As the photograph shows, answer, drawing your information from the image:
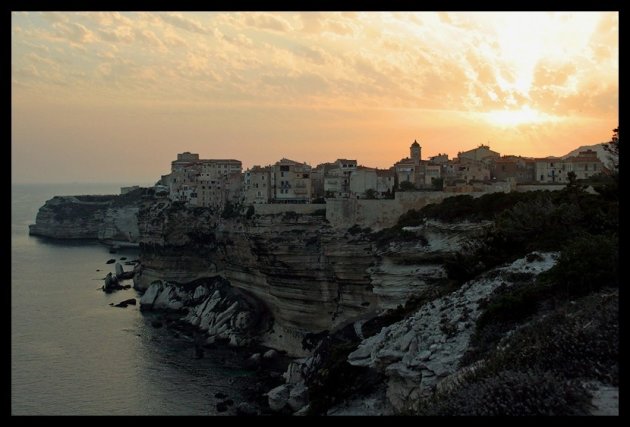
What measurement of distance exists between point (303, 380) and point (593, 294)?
52.6 ft

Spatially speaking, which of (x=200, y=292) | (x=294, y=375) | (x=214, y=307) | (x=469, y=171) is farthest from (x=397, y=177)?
(x=294, y=375)

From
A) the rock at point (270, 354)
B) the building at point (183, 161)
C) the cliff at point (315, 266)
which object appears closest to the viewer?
the cliff at point (315, 266)

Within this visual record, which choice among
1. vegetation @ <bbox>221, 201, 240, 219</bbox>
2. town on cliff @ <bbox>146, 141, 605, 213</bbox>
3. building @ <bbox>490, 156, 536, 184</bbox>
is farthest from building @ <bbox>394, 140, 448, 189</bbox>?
vegetation @ <bbox>221, 201, 240, 219</bbox>

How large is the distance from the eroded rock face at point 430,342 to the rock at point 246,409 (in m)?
9.51

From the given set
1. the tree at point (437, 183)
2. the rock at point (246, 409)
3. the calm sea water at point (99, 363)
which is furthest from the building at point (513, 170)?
the rock at point (246, 409)

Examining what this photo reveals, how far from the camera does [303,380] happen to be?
2572 centimetres

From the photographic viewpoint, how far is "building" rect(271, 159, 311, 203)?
4594cm

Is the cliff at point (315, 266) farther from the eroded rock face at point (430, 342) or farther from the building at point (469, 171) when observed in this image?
the building at point (469, 171)

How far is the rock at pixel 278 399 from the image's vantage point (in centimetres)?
2430

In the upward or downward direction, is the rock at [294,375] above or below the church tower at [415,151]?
below

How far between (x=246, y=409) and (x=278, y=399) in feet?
4.62

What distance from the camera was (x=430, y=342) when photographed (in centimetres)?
1337

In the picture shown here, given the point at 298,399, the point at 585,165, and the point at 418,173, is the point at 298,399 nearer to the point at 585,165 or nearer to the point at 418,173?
the point at 418,173

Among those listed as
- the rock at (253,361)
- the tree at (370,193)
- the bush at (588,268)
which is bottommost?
the rock at (253,361)
